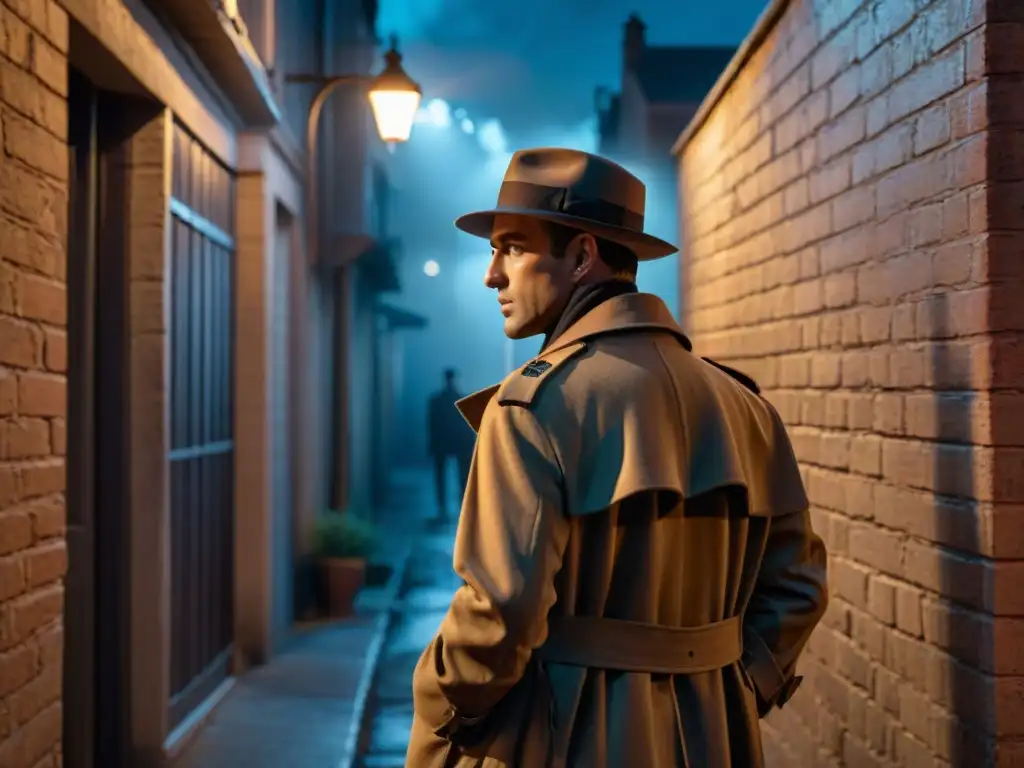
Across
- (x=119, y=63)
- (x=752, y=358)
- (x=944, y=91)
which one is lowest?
(x=752, y=358)

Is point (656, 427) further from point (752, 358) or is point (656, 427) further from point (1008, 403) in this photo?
point (752, 358)

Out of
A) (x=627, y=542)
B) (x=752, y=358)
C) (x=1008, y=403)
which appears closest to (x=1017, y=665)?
(x=1008, y=403)

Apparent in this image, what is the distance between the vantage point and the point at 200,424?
6125 mm

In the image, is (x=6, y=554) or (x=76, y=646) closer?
(x=6, y=554)

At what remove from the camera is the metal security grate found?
5527 millimetres

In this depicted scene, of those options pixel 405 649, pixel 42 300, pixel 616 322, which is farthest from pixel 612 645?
pixel 405 649

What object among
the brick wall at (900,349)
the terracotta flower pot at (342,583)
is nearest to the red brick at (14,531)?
the brick wall at (900,349)

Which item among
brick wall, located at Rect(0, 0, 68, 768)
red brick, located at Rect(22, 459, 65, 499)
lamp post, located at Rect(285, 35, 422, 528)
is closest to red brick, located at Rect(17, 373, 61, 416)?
brick wall, located at Rect(0, 0, 68, 768)

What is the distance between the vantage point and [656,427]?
218cm

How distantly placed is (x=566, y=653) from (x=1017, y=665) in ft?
4.11

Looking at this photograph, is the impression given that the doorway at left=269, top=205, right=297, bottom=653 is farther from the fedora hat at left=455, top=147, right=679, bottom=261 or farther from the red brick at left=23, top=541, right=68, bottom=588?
the fedora hat at left=455, top=147, right=679, bottom=261

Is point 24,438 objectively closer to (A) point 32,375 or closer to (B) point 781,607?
(A) point 32,375

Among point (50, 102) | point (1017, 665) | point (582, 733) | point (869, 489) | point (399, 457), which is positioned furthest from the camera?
point (399, 457)

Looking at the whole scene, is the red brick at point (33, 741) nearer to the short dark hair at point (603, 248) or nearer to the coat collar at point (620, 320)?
the coat collar at point (620, 320)
